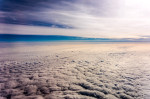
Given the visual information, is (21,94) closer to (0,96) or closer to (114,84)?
(0,96)

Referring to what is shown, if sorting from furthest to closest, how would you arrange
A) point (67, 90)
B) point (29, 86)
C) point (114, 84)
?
1. point (114, 84)
2. point (29, 86)
3. point (67, 90)

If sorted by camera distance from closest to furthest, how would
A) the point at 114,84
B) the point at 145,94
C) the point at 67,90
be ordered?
the point at 145,94 < the point at 67,90 < the point at 114,84

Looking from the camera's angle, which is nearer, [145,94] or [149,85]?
[145,94]

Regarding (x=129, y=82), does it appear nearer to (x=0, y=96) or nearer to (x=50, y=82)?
(x=50, y=82)

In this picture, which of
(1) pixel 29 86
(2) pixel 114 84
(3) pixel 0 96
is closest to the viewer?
(3) pixel 0 96

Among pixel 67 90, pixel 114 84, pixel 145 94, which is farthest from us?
pixel 114 84

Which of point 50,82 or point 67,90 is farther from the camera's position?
point 50,82

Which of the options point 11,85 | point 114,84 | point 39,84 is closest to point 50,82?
point 39,84

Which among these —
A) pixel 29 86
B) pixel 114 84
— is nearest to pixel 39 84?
pixel 29 86

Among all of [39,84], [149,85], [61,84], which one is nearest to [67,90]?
[61,84]
